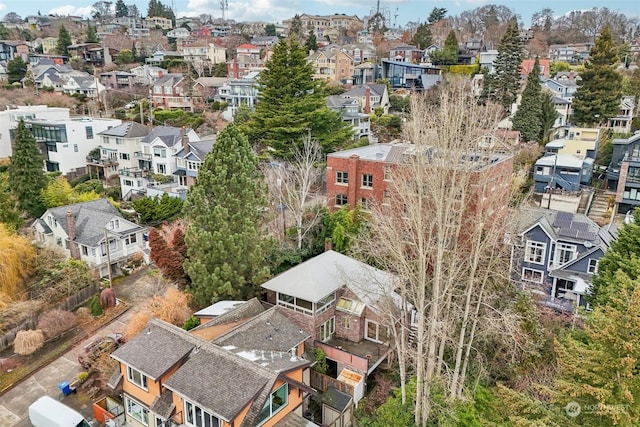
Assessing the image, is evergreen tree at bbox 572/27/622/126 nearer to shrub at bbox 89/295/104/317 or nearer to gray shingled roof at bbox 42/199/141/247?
gray shingled roof at bbox 42/199/141/247

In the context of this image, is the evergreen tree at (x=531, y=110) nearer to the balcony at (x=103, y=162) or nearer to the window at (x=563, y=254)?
the window at (x=563, y=254)

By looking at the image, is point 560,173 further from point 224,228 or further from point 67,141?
point 67,141

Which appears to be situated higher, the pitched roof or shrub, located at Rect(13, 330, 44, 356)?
the pitched roof

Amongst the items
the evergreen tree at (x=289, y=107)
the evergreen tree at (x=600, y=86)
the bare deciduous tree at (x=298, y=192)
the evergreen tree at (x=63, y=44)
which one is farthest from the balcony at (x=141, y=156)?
the evergreen tree at (x=63, y=44)

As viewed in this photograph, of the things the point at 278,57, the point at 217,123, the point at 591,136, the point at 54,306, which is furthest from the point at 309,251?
the point at 217,123

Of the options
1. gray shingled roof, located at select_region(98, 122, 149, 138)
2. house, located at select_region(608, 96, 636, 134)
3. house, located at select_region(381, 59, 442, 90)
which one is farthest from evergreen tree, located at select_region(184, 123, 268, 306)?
house, located at select_region(381, 59, 442, 90)

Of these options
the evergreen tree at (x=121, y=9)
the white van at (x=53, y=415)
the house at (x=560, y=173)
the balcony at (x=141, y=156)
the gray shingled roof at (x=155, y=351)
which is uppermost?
the evergreen tree at (x=121, y=9)

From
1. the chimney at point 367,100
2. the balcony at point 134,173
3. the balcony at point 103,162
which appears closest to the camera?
the balcony at point 134,173
